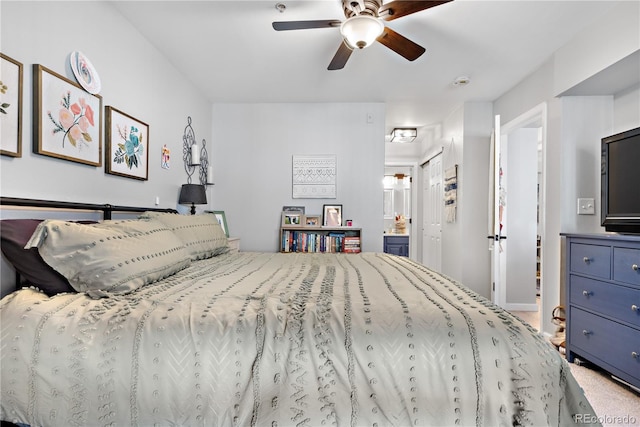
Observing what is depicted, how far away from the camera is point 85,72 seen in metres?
1.85

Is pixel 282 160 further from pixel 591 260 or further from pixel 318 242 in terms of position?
pixel 591 260

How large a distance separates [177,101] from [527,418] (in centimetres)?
336

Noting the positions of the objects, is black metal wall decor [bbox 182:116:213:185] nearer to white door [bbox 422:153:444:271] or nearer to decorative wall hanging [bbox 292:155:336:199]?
decorative wall hanging [bbox 292:155:336:199]

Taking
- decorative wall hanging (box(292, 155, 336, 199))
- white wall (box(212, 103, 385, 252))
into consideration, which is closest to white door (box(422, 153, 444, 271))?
white wall (box(212, 103, 385, 252))

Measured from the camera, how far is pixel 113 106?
6.91 feet

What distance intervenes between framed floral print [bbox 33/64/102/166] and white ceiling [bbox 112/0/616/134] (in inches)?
31.7

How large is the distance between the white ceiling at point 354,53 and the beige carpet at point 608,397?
7.94 ft

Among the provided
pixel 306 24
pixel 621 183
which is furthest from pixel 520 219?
pixel 306 24

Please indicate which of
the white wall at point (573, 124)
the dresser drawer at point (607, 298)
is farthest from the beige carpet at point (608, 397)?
the white wall at point (573, 124)

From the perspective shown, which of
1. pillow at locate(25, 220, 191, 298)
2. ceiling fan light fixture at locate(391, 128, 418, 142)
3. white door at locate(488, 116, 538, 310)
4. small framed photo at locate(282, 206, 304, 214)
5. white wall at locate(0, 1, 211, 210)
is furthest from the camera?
ceiling fan light fixture at locate(391, 128, 418, 142)

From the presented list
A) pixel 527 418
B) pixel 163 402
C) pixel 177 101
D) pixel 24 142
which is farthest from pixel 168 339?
pixel 177 101

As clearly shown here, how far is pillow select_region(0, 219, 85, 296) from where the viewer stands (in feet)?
3.94

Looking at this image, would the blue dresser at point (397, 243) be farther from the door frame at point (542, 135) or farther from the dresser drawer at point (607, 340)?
the dresser drawer at point (607, 340)

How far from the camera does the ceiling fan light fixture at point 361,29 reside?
1.80 m
